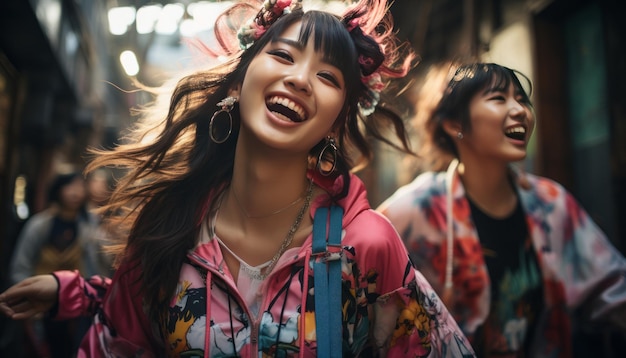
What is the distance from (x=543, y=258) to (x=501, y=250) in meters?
0.22

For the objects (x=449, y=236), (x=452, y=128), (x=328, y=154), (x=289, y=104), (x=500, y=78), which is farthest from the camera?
(x=449, y=236)

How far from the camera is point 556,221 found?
111 inches

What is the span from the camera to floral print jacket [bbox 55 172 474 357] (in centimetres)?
183

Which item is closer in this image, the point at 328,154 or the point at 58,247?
the point at 328,154

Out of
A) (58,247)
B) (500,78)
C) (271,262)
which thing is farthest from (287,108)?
(58,247)

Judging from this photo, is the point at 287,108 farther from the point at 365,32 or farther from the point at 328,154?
the point at 365,32

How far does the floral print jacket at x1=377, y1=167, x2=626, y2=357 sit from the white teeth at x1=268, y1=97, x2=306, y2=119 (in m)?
1.21

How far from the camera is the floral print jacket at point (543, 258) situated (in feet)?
8.60

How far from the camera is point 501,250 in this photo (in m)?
2.73

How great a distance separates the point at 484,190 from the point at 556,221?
16.8 inches

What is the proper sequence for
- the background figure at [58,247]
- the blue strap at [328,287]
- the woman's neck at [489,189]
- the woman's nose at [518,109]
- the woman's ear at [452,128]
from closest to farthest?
the blue strap at [328,287]
the woman's nose at [518,109]
the woman's ear at [452,128]
the woman's neck at [489,189]
the background figure at [58,247]

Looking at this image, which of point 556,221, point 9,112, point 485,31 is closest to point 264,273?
point 556,221

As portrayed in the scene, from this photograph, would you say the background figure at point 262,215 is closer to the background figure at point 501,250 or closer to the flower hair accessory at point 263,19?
the flower hair accessory at point 263,19

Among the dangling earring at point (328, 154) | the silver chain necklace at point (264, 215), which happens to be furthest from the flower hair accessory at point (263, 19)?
the silver chain necklace at point (264, 215)
